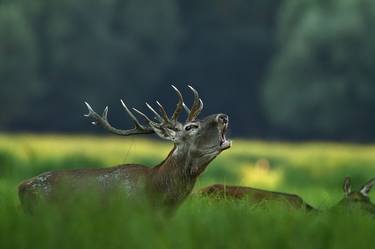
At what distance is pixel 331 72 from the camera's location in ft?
173

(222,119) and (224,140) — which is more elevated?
(222,119)

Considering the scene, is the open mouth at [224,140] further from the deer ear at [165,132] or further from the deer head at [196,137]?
the deer ear at [165,132]

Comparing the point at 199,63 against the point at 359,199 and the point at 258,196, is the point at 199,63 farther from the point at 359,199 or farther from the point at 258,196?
the point at 258,196

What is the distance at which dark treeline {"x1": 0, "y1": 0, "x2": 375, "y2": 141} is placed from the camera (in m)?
52.3

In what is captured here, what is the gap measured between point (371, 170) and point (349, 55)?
3135 centimetres

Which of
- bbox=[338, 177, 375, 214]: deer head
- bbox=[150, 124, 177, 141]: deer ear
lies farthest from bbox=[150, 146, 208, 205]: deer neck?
bbox=[338, 177, 375, 214]: deer head

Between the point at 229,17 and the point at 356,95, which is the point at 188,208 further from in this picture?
the point at 229,17

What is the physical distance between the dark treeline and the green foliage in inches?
1.6

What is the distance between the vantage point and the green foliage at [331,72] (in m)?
52.0

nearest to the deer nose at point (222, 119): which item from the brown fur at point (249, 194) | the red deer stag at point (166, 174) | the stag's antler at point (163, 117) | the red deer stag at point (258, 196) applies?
the red deer stag at point (166, 174)

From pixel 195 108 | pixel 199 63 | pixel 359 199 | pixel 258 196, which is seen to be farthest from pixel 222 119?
pixel 199 63

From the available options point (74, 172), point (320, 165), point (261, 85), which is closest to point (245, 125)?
point (261, 85)

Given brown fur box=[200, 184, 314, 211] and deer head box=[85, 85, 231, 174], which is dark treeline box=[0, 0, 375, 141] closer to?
brown fur box=[200, 184, 314, 211]

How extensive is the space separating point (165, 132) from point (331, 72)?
44.6 m
